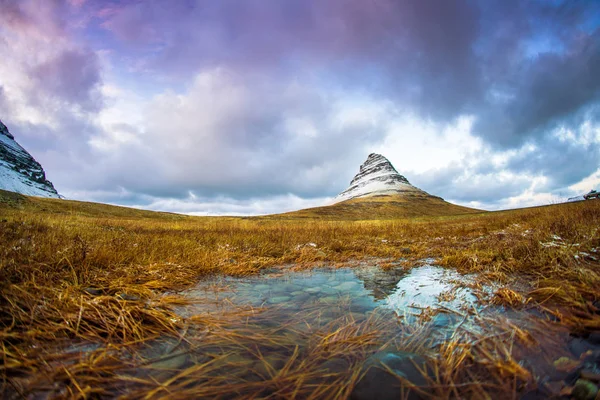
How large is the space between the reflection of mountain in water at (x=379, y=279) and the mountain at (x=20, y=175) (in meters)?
201

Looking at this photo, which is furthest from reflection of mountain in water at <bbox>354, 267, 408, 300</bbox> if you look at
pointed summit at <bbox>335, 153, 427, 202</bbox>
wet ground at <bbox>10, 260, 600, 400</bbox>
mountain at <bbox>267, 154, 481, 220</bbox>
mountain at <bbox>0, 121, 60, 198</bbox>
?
mountain at <bbox>0, 121, 60, 198</bbox>

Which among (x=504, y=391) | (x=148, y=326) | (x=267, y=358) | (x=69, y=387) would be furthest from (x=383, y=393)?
(x=148, y=326)

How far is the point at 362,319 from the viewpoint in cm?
Answer: 317

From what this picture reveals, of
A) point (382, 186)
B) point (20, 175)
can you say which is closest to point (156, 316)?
point (382, 186)

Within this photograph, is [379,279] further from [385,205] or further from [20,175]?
[20,175]

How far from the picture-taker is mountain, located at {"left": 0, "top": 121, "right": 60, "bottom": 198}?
145 meters

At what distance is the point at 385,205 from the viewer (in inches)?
3971

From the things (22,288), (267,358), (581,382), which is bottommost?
(267,358)

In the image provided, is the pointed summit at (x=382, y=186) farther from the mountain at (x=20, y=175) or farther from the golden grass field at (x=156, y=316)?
the mountain at (x=20, y=175)

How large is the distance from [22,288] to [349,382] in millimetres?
3929

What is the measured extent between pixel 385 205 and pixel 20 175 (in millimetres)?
232874

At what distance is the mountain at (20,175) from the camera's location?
14530 centimetres

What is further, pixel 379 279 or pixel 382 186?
pixel 382 186

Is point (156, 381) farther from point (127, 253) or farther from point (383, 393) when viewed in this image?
Result: point (127, 253)
